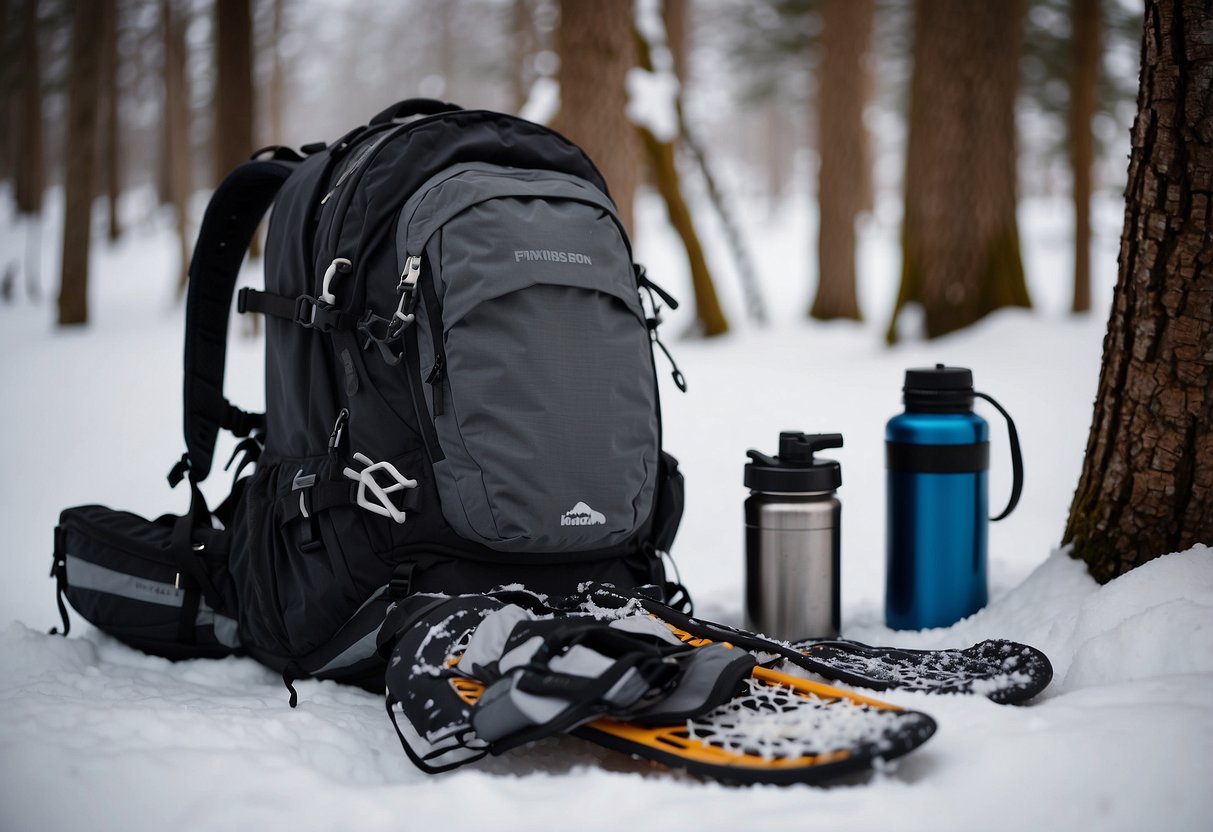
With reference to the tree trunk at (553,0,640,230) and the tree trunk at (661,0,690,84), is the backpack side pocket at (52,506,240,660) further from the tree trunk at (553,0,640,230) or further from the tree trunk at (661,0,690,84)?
the tree trunk at (661,0,690,84)

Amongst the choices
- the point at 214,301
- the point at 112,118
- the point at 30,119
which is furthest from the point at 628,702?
the point at 112,118

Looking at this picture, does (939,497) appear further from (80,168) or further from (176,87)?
(176,87)

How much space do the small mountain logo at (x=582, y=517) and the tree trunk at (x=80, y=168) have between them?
8396mm

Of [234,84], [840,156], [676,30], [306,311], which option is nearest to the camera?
[306,311]

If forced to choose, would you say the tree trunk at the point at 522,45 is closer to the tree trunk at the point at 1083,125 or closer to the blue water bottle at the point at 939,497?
the tree trunk at the point at 1083,125

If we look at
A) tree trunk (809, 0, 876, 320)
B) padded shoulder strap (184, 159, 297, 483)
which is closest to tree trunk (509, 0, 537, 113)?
tree trunk (809, 0, 876, 320)

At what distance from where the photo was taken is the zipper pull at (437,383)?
1.96 metres

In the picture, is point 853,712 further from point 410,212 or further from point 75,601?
point 75,601

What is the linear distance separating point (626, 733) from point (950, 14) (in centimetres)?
580

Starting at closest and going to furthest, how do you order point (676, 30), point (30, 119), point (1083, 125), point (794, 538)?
point (794, 538)
point (1083, 125)
point (30, 119)
point (676, 30)

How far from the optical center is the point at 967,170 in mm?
5969

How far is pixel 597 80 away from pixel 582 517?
433 cm

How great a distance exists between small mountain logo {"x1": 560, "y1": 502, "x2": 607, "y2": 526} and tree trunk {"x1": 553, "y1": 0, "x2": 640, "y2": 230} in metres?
3.95

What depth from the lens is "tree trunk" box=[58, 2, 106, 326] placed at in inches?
345
